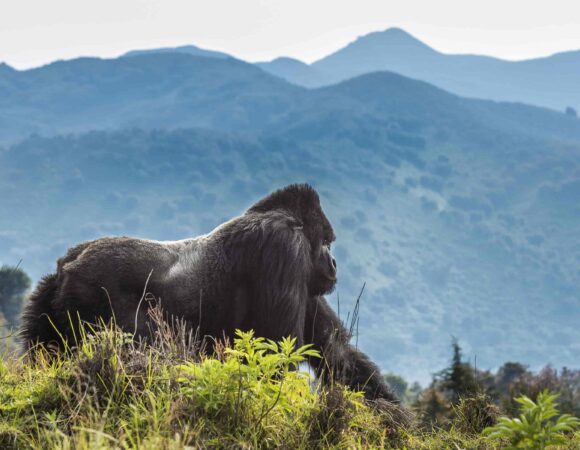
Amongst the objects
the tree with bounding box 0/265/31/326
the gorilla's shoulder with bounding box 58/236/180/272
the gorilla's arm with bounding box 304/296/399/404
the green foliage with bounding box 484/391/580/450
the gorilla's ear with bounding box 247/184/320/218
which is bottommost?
the tree with bounding box 0/265/31/326

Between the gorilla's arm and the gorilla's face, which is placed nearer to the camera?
the gorilla's arm

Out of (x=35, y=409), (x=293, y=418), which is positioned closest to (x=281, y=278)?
(x=293, y=418)

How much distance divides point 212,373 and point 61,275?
2.38 m

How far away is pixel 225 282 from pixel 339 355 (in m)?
1.30

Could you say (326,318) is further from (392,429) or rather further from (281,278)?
(392,429)

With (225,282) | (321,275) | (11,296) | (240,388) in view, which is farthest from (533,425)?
(11,296)

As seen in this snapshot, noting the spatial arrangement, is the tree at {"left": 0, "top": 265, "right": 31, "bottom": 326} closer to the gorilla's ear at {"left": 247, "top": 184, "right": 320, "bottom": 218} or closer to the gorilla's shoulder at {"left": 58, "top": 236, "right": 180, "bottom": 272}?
the gorilla's ear at {"left": 247, "top": 184, "right": 320, "bottom": 218}

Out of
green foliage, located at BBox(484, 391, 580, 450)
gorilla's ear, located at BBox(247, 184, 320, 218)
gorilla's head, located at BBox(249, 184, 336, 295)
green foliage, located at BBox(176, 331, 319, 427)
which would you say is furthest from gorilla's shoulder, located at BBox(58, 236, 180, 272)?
green foliage, located at BBox(484, 391, 580, 450)

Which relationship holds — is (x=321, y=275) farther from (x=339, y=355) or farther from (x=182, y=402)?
(x=182, y=402)

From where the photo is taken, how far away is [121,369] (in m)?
4.03

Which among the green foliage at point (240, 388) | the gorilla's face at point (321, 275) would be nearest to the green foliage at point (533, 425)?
the green foliage at point (240, 388)

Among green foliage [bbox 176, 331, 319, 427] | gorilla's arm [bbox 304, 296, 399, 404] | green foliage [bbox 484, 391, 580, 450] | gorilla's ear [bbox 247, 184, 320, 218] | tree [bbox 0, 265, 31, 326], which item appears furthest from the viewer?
tree [bbox 0, 265, 31, 326]

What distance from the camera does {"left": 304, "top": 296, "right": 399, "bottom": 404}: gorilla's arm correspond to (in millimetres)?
6734

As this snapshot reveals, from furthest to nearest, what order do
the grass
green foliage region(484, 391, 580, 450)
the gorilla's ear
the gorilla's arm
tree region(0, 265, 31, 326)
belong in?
tree region(0, 265, 31, 326), the gorilla's ear, the gorilla's arm, the grass, green foliage region(484, 391, 580, 450)
